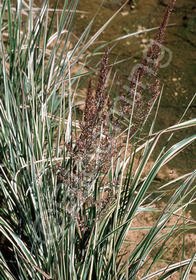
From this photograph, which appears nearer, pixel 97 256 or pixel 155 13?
pixel 97 256

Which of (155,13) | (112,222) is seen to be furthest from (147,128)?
(155,13)

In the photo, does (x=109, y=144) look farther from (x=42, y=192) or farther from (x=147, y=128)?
(x=147, y=128)

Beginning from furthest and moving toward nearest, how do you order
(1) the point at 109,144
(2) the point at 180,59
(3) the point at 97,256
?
(2) the point at 180,59
(3) the point at 97,256
(1) the point at 109,144

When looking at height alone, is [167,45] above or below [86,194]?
above

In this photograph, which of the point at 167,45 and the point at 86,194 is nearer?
the point at 86,194

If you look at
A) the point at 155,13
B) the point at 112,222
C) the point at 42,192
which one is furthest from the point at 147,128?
the point at 155,13

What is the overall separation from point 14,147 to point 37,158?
0.12 meters

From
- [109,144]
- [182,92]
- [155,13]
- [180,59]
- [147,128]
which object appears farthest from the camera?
[155,13]

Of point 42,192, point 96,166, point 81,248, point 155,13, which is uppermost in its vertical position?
point 155,13

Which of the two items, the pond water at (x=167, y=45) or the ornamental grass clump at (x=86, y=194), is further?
the pond water at (x=167, y=45)

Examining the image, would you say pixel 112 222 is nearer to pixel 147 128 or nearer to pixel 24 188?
pixel 24 188

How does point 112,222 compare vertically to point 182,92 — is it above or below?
below

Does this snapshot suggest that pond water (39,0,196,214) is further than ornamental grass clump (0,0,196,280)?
Yes

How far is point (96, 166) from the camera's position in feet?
3.44
